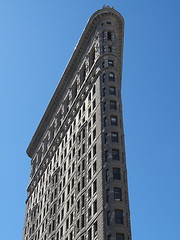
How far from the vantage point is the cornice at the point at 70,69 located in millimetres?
91312

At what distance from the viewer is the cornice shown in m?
91.3

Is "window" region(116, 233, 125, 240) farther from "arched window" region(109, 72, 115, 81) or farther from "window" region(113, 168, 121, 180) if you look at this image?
"arched window" region(109, 72, 115, 81)

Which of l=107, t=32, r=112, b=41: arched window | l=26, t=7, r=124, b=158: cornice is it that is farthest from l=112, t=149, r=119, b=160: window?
l=26, t=7, r=124, b=158: cornice

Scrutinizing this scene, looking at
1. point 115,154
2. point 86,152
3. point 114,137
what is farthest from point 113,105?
point 115,154

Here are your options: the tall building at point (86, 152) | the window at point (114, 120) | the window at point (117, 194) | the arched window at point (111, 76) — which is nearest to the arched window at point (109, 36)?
the tall building at point (86, 152)

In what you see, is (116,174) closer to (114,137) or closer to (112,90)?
(114,137)

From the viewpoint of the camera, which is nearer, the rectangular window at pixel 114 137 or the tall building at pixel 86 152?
the tall building at pixel 86 152

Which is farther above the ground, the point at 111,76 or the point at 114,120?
the point at 111,76

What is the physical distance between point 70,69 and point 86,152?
32.5 m

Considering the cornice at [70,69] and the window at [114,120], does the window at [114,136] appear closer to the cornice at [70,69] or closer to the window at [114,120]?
the window at [114,120]

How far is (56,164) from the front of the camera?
95.8 m

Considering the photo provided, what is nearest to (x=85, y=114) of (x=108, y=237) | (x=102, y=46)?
(x=102, y=46)

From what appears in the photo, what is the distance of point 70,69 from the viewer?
10200cm

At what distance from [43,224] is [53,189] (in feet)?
26.9
